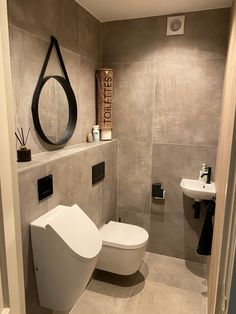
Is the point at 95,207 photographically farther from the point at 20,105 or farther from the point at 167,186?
the point at 20,105

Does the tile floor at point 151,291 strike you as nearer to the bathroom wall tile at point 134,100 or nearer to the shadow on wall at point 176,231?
the shadow on wall at point 176,231

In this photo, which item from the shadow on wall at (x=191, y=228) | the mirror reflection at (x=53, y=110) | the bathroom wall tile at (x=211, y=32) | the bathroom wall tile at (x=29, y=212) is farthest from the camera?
the shadow on wall at (x=191, y=228)

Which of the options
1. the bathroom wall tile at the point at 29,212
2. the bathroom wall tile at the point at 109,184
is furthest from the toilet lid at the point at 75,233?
the bathroom wall tile at the point at 109,184

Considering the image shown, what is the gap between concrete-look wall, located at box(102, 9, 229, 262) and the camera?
2355mm

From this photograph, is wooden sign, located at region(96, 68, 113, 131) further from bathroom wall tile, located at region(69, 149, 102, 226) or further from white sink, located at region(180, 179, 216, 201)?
white sink, located at region(180, 179, 216, 201)

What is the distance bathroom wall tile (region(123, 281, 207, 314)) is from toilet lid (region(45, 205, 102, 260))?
87 cm

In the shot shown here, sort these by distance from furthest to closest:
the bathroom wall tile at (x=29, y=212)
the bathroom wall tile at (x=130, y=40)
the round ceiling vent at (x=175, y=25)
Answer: the bathroom wall tile at (x=130, y=40) → the round ceiling vent at (x=175, y=25) → the bathroom wall tile at (x=29, y=212)

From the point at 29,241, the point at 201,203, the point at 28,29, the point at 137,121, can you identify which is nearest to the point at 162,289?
the point at 201,203

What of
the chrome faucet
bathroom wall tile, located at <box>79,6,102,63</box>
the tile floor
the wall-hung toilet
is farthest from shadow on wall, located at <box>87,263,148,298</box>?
bathroom wall tile, located at <box>79,6,102,63</box>

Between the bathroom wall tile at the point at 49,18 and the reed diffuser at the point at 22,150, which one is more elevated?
the bathroom wall tile at the point at 49,18

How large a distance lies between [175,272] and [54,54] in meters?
2.36

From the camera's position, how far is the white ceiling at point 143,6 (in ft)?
6.99

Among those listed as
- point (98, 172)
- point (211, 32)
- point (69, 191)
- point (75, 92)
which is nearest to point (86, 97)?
point (75, 92)

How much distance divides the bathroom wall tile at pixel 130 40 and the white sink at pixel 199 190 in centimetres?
133
